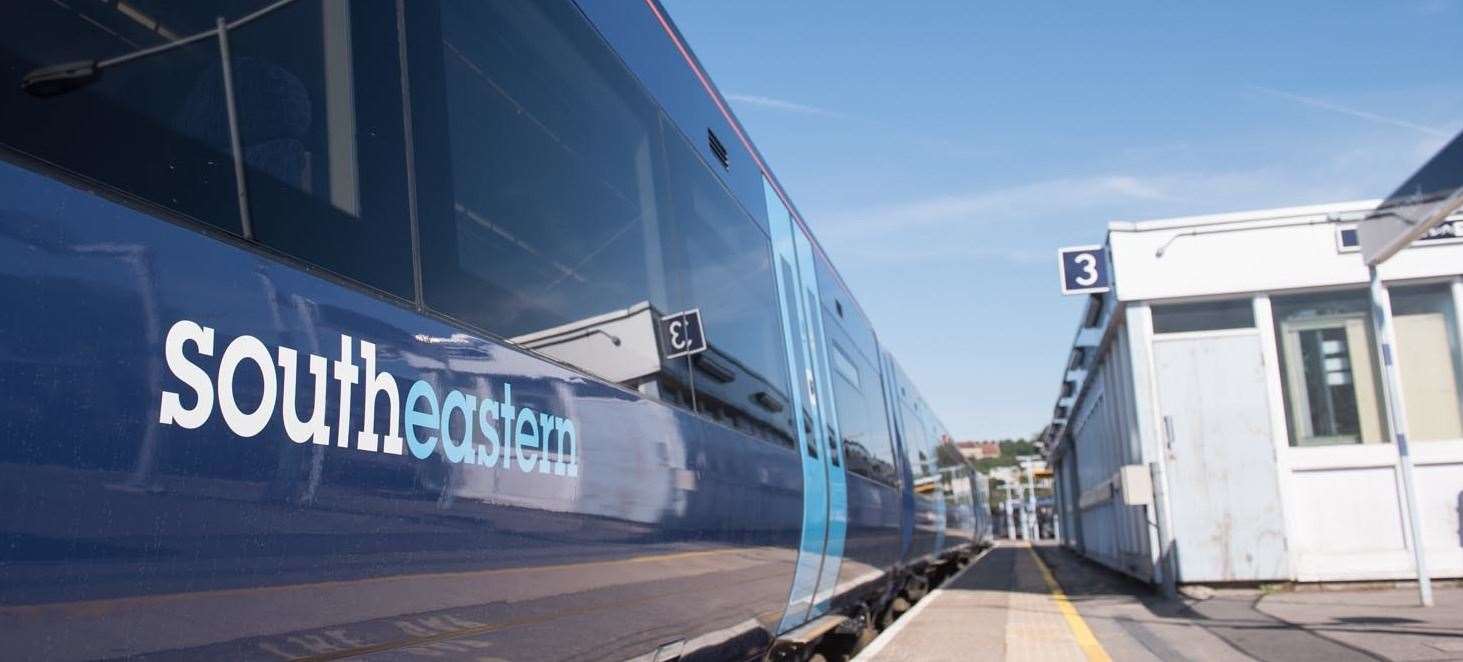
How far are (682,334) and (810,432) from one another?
2289 millimetres

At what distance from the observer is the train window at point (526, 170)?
2.70m

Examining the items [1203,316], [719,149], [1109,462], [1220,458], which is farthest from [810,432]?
[1109,462]

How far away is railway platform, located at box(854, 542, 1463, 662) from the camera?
7.07m

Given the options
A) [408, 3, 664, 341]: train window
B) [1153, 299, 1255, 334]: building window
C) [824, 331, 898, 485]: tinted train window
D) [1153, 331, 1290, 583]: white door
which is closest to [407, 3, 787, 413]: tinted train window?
[408, 3, 664, 341]: train window

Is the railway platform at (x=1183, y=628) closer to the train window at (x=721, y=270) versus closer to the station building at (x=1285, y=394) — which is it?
the station building at (x=1285, y=394)

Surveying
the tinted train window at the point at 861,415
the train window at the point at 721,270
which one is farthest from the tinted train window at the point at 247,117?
the tinted train window at the point at 861,415

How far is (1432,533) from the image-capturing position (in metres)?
11.2

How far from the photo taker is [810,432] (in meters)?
6.53

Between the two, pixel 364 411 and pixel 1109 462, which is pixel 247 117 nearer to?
pixel 364 411

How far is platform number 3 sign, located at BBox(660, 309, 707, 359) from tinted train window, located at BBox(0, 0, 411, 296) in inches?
70.4

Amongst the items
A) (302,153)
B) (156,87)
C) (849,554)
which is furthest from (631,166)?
(849,554)

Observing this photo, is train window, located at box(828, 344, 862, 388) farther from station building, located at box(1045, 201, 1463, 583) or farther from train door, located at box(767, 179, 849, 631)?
station building, located at box(1045, 201, 1463, 583)

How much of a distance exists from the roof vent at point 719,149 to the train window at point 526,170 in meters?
1.23

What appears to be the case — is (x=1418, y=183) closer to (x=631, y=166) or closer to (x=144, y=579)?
(x=631, y=166)
